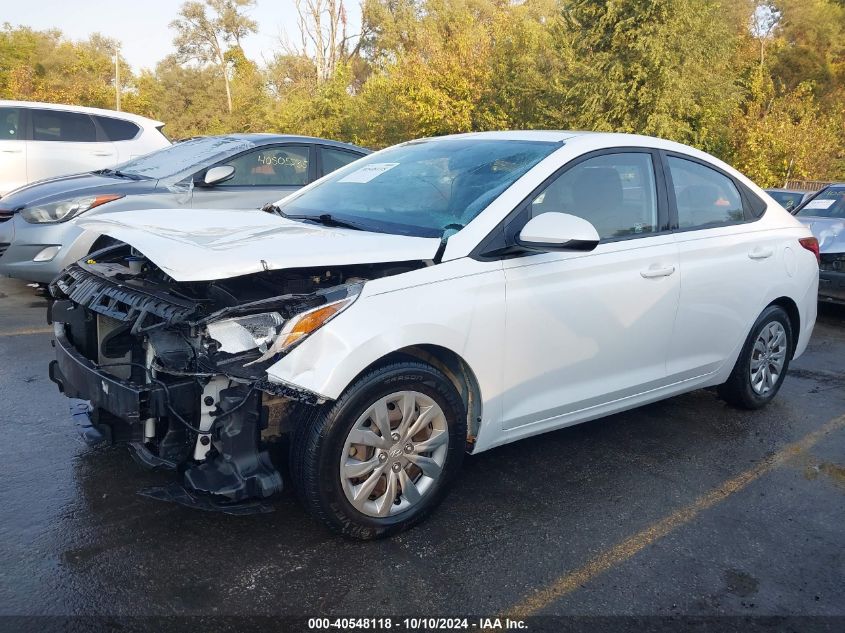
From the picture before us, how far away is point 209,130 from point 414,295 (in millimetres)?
54199

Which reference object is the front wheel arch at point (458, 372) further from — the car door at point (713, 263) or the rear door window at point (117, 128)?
the rear door window at point (117, 128)

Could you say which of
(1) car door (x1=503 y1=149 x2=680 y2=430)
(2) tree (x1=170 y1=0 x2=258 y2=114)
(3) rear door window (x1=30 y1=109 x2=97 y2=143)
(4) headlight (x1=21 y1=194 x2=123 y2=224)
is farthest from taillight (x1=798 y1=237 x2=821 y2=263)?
(2) tree (x1=170 y1=0 x2=258 y2=114)

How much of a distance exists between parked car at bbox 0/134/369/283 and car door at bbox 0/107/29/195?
2976 millimetres

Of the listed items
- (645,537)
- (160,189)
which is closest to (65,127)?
(160,189)

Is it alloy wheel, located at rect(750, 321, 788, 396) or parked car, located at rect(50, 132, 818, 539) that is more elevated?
parked car, located at rect(50, 132, 818, 539)

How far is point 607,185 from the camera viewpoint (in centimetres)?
402

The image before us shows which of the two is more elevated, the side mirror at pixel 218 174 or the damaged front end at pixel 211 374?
the side mirror at pixel 218 174

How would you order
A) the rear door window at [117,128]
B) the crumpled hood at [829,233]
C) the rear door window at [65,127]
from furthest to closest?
the rear door window at [117,128]
the rear door window at [65,127]
the crumpled hood at [829,233]

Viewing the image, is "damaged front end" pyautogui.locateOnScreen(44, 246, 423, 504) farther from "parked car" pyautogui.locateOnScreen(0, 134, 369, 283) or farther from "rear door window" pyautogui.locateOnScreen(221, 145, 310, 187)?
"rear door window" pyautogui.locateOnScreen(221, 145, 310, 187)

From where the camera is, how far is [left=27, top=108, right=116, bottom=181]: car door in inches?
395

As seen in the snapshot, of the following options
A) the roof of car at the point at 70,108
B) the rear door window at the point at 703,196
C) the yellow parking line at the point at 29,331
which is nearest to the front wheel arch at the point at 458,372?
the rear door window at the point at 703,196

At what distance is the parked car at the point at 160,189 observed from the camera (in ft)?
22.0

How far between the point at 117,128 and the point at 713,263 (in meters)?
8.70

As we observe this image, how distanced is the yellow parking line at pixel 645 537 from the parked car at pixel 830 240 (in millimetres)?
4153
